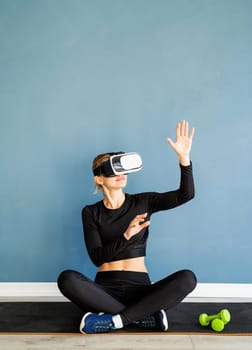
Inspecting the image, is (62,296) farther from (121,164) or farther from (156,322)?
(121,164)

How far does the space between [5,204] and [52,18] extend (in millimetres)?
1288

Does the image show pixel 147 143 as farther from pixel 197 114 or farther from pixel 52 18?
pixel 52 18

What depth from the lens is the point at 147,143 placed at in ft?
9.64

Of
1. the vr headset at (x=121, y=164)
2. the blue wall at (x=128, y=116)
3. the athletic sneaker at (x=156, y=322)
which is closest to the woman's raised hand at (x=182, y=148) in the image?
the vr headset at (x=121, y=164)

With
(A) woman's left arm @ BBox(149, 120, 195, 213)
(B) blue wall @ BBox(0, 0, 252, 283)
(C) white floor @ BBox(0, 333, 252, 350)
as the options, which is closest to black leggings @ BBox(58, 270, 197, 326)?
(C) white floor @ BBox(0, 333, 252, 350)

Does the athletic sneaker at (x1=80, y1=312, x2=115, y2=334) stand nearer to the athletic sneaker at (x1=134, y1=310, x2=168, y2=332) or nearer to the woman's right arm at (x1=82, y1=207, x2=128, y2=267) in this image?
the athletic sneaker at (x1=134, y1=310, x2=168, y2=332)

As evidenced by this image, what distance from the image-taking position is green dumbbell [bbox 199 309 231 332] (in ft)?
7.66

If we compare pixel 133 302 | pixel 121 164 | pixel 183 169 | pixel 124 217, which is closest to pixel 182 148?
pixel 183 169

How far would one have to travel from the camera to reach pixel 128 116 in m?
2.93

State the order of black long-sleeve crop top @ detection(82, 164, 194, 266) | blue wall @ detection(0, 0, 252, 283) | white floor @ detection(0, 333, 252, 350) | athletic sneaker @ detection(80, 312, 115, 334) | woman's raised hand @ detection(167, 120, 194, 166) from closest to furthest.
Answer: white floor @ detection(0, 333, 252, 350) < athletic sneaker @ detection(80, 312, 115, 334) < woman's raised hand @ detection(167, 120, 194, 166) < black long-sleeve crop top @ detection(82, 164, 194, 266) < blue wall @ detection(0, 0, 252, 283)

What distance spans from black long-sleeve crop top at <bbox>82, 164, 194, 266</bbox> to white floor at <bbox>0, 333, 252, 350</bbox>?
1.48ft

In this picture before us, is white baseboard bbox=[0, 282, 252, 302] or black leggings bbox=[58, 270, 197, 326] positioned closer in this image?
black leggings bbox=[58, 270, 197, 326]

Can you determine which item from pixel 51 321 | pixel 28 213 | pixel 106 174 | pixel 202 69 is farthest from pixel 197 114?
pixel 51 321

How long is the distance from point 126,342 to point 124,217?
0.73 meters
